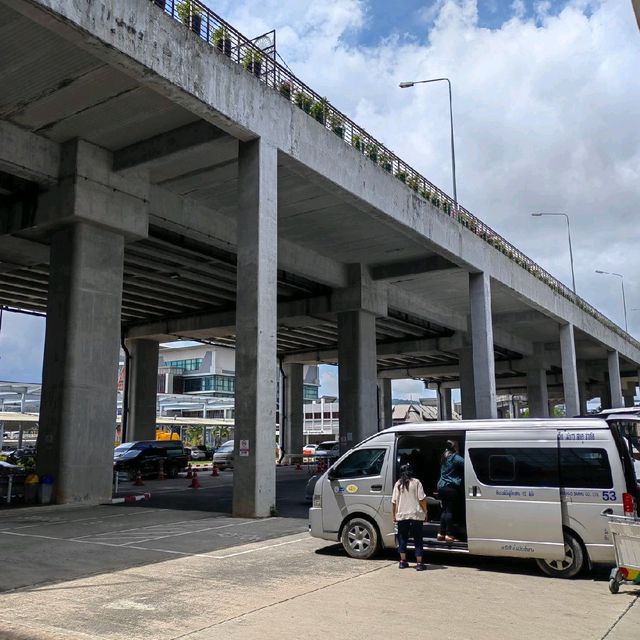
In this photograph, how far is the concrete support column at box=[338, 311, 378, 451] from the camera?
97.8ft

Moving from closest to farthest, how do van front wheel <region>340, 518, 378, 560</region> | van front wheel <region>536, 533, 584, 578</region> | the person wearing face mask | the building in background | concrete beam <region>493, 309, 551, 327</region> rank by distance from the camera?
van front wheel <region>536, 533, 584, 578</region>
the person wearing face mask
van front wheel <region>340, 518, 378, 560</region>
concrete beam <region>493, 309, 551, 327</region>
the building in background

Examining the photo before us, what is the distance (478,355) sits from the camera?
2802 cm

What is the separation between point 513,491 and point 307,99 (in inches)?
527

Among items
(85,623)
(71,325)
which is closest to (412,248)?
(71,325)

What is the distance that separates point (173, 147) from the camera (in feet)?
57.6

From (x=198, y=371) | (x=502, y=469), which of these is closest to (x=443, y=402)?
(x=198, y=371)

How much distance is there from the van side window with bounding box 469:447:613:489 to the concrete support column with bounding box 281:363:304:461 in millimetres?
41420

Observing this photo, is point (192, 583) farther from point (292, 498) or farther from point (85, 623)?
point (292, 498)

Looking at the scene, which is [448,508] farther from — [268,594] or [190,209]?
[190,209]

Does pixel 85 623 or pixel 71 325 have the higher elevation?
pixel 71 325

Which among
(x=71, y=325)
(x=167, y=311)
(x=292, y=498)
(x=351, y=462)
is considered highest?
(x=167, y=311)

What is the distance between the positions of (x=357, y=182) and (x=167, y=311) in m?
19.9

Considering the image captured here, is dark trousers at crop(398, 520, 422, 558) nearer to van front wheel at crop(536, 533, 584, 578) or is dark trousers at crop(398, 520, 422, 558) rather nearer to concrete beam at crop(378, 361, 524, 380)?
van front wheel at crop(536, 533, 584, 578)

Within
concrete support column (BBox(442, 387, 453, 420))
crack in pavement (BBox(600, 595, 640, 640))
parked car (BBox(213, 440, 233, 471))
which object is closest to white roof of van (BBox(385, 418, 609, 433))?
crack in pavement (BBox(600, 595, 640, 640))
